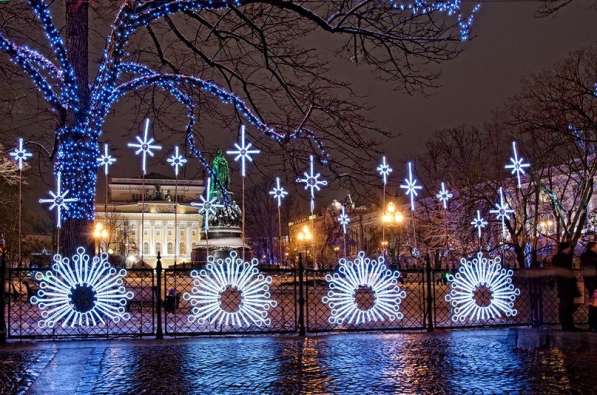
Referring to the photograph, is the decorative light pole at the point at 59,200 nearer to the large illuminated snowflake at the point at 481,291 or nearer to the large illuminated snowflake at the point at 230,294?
the large illuminated snowflake at the point at 230,294

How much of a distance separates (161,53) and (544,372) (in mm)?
13348

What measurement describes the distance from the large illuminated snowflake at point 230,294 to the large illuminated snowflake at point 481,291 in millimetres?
4094

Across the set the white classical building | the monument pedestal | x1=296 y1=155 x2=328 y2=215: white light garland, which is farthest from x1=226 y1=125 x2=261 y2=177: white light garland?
the white classical building

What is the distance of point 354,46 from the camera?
1564cm

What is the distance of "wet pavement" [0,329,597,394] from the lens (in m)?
8.16

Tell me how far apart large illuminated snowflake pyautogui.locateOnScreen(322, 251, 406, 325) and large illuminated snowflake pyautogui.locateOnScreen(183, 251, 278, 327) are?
147cm

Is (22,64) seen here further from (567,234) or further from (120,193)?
(120,193)

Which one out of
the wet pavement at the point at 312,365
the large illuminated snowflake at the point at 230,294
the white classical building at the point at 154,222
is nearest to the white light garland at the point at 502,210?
the wet pavement at the point at 312,365

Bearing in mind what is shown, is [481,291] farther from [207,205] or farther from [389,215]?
[389,215]

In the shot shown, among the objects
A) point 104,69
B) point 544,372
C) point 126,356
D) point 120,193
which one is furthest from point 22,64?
point 120,193

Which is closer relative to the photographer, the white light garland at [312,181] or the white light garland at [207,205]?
the white light garland at [312,181]

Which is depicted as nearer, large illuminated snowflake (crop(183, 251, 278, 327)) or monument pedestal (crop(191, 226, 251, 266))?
large illuminated snowflake (crop(183, 251, 278, 327))

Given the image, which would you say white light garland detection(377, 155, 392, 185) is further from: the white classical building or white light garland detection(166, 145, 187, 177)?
the white classical building

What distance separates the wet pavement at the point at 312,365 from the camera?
26.8 ft
